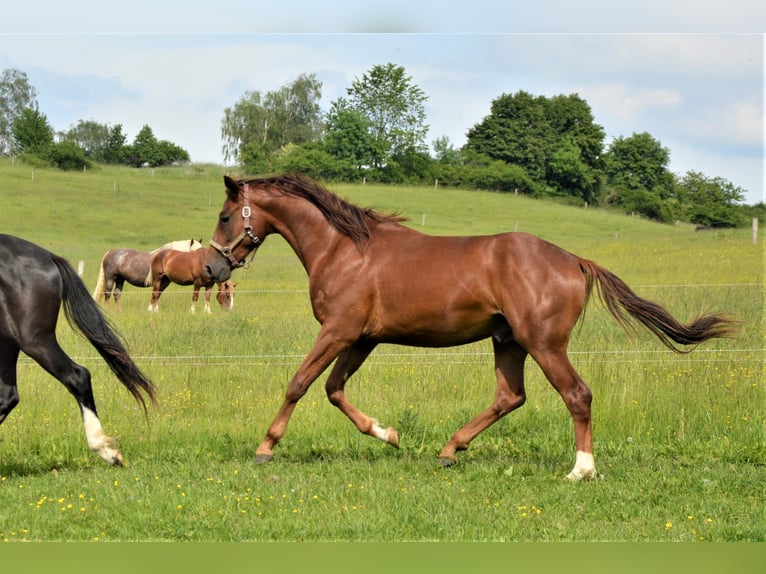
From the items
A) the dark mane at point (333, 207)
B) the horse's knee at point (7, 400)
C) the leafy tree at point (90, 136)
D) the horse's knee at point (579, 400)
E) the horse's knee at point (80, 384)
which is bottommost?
the horse's knee at point (7, 400)

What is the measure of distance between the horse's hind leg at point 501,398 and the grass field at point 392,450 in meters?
0.20

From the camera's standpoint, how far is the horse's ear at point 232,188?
6.71 m

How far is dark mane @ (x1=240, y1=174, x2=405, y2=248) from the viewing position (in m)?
6.73

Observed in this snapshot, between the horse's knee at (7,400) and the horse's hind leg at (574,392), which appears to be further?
the horse's knee at (7,400)

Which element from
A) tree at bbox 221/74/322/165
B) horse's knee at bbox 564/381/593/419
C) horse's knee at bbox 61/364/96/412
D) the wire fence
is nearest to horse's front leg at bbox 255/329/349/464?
horse's knee at bbox 61/364/96/412

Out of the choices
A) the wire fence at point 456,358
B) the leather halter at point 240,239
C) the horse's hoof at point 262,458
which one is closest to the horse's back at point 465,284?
the leather halter at point 240,239

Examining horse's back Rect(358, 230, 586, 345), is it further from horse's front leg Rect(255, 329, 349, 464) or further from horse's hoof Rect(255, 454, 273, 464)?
horse's hoof Rect(255, 454, 273, 464)

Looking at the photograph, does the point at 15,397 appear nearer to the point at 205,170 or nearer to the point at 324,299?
the point at 324,299

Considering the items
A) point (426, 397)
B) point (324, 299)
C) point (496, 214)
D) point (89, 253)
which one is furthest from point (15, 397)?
point (496, 214)

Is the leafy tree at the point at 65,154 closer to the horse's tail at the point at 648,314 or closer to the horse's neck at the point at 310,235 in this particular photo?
the horse's neck at the point at 310,235

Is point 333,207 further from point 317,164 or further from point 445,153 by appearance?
point 445,153

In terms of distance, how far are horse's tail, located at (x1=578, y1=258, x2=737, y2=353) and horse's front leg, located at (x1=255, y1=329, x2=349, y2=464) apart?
193 cm

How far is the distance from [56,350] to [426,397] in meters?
3.50

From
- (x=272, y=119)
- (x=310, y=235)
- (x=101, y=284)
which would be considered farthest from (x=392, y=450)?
(x=272, y=119)
